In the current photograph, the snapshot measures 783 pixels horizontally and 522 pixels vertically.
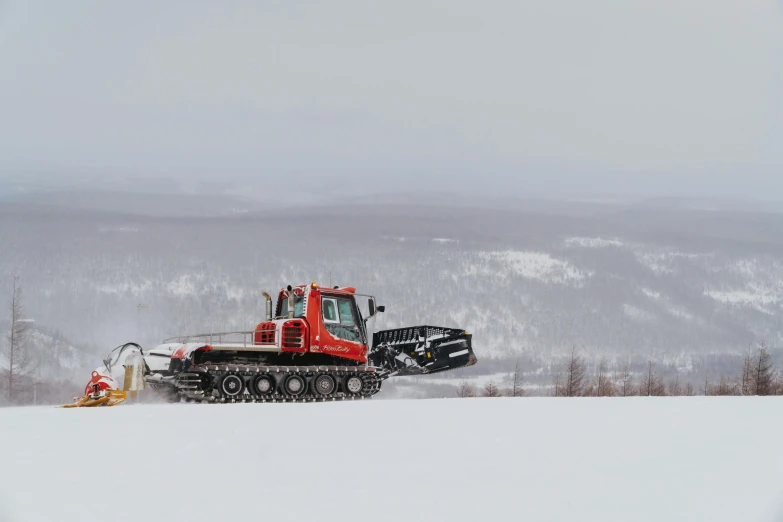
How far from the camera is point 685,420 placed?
16.7 metres

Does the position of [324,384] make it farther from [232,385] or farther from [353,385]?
[232,385]

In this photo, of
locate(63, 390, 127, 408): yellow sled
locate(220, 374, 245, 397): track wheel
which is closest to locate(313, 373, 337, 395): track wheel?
locate(220, 374, 245, 397): track wheel

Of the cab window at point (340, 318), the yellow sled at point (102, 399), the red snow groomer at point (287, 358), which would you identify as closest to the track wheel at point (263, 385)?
the red snow groomer at point (287, 358)

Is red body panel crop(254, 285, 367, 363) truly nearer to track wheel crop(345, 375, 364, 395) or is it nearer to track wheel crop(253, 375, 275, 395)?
track wheel crop(345, 375, 364, 395)

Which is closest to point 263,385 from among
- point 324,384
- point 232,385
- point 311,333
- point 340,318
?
point 232,385

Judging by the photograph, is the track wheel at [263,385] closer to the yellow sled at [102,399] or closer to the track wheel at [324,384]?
the track wheel at [324,384]

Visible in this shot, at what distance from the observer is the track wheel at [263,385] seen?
21.2m

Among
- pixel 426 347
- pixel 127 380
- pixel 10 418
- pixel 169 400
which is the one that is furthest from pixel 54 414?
pixel 426 347

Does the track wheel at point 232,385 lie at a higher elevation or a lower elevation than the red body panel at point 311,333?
Answer: lower

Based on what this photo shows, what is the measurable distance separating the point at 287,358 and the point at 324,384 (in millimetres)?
1198

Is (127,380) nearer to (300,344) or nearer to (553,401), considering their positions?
(300,344)

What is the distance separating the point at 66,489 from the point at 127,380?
33.3 feet

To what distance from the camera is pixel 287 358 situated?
2164 cm

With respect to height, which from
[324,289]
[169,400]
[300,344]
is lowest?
[169,400]
